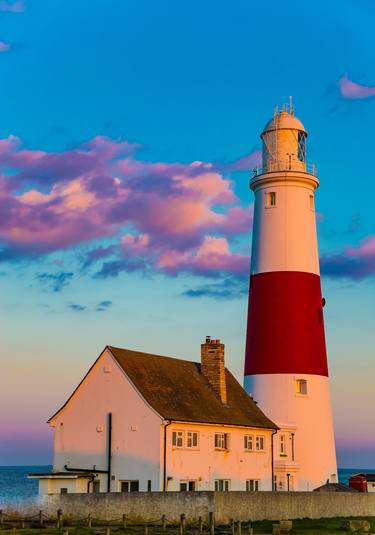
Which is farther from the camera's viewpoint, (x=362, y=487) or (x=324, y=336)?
(x=362, y=487)

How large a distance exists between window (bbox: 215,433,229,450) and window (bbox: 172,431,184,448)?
9.50 feet

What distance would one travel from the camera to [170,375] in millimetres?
48750

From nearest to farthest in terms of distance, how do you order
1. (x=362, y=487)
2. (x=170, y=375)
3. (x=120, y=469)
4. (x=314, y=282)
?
1. (x=120, y=469)
2. (x=170, y=375)
3. (x=314, y=282)
4. (x=362, y=487)

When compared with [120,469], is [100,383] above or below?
above

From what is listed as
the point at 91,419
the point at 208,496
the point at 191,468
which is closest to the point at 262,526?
the point at 208,496

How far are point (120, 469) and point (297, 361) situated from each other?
1225cm

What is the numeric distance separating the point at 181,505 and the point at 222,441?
29.8ft

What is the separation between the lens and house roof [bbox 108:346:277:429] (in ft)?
149

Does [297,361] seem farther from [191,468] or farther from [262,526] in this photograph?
[262,526]

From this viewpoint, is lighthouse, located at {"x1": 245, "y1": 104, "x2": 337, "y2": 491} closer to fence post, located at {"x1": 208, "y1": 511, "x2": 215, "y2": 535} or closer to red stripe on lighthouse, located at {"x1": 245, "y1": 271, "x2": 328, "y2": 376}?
red stripe on lighthouse, located at {"x1": 245, "y1": 271, "x2": 328, "y2": 376}

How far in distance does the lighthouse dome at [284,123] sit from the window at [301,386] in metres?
14.6

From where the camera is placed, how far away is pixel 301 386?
52.0 meters

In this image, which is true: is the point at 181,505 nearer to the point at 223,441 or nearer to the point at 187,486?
the point at 187,486

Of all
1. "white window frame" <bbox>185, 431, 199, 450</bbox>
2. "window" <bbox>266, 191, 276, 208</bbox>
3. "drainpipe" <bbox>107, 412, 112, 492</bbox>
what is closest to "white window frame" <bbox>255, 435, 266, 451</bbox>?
"white window frame" <bbox>185, 431, 199, 450</bbox>
